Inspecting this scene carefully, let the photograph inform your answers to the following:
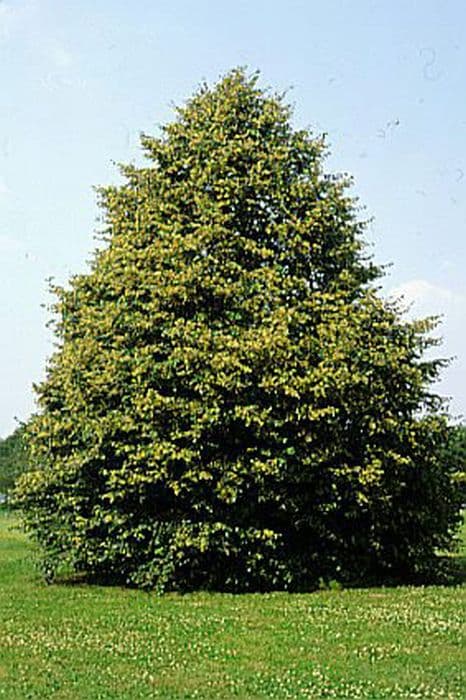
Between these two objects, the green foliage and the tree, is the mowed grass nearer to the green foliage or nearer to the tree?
the tree

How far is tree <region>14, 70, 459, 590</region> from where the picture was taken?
89.5ft

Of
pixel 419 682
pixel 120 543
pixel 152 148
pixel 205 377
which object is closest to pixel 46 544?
pixel 120 543

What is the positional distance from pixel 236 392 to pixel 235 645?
930 cm

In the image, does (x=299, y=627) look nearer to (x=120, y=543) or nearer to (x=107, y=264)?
(x=120, y=543)

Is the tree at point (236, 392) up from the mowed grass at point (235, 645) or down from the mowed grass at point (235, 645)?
up

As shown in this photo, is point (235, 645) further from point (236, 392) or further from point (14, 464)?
point (14, 464)

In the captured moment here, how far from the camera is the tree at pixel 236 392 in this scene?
27281 millimetres

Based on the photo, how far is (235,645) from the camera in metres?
18.7

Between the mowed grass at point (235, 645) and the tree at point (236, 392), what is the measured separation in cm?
195

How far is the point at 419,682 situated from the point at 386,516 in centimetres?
1484

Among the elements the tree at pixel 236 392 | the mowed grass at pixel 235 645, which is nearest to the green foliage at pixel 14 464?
the tree at pixel 236 392

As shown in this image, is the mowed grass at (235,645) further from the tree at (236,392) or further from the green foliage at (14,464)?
the green foliage at (14,464)

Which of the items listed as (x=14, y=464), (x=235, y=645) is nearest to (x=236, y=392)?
(x=235, y=645)

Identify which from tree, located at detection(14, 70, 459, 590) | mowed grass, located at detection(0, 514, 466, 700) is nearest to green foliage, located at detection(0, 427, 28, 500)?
tree, located at detection(14, 70, 459, 590)
